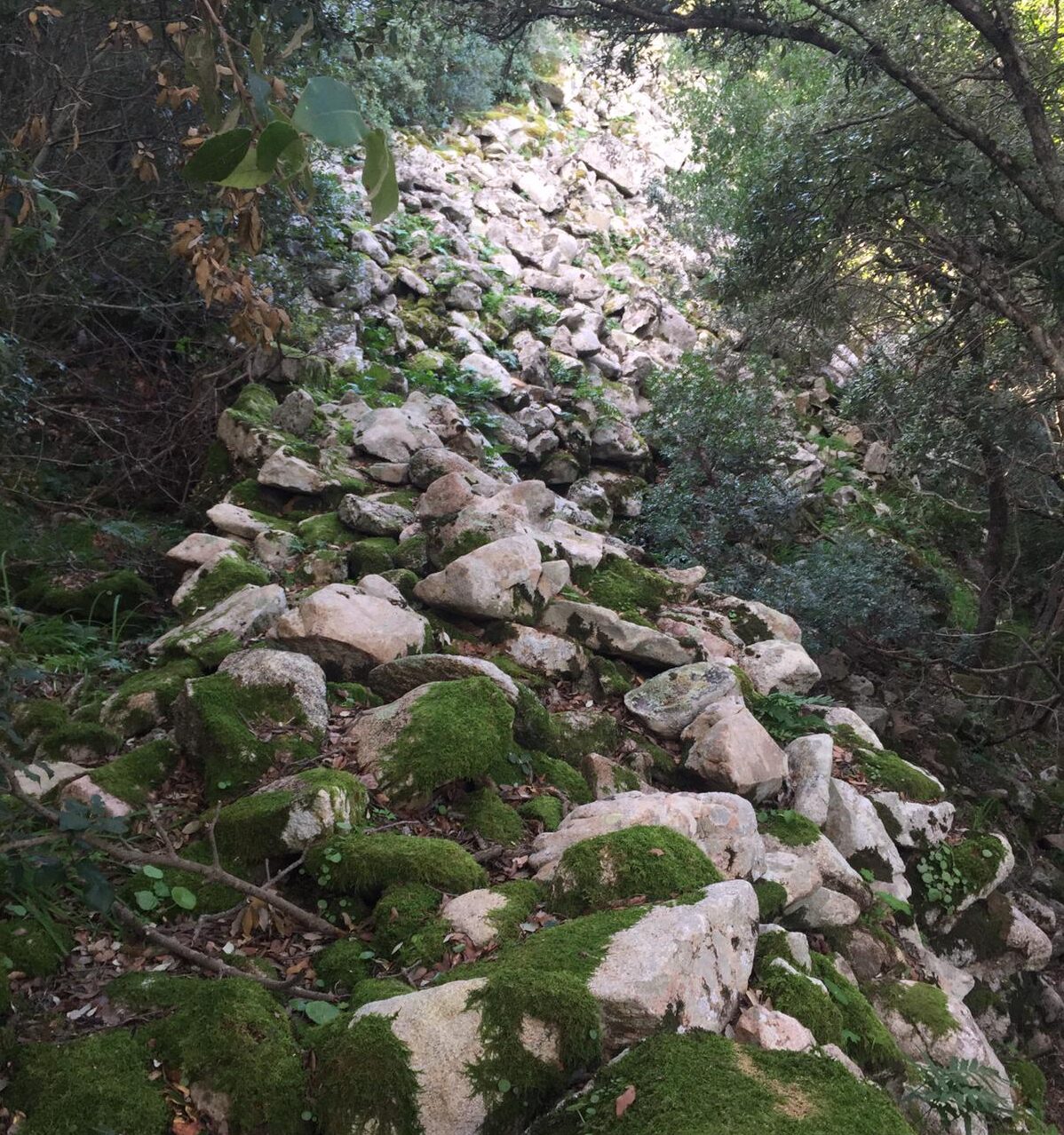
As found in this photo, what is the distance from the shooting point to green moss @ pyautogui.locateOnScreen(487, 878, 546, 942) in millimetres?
2832

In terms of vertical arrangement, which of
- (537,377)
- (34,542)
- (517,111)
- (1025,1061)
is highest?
(517,111)

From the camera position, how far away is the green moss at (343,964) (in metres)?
2.78

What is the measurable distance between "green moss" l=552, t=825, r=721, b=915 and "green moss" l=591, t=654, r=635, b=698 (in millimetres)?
2154

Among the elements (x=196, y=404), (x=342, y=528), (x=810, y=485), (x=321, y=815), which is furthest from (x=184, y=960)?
(x=810, y=485)

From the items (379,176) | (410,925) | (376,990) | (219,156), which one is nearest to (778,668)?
(410,925)

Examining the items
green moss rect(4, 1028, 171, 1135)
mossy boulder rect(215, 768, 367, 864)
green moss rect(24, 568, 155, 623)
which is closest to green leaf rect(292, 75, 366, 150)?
green moss rect(4, 1028, 171, 1135)

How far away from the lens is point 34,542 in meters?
5.95

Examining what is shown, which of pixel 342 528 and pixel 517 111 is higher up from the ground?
pixel 517 111

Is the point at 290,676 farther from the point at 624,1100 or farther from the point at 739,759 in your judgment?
the point at 624,1100

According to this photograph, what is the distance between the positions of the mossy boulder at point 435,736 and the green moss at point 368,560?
166 cm

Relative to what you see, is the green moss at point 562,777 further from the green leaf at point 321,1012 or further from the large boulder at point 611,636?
the green leaf at point 321,1012

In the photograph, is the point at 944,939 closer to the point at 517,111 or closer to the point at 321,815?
the point at 321,815

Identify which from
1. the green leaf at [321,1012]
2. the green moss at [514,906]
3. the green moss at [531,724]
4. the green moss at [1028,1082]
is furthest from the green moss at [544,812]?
Answer: the green moss at [1028,1082]

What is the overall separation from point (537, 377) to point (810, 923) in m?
8.45
